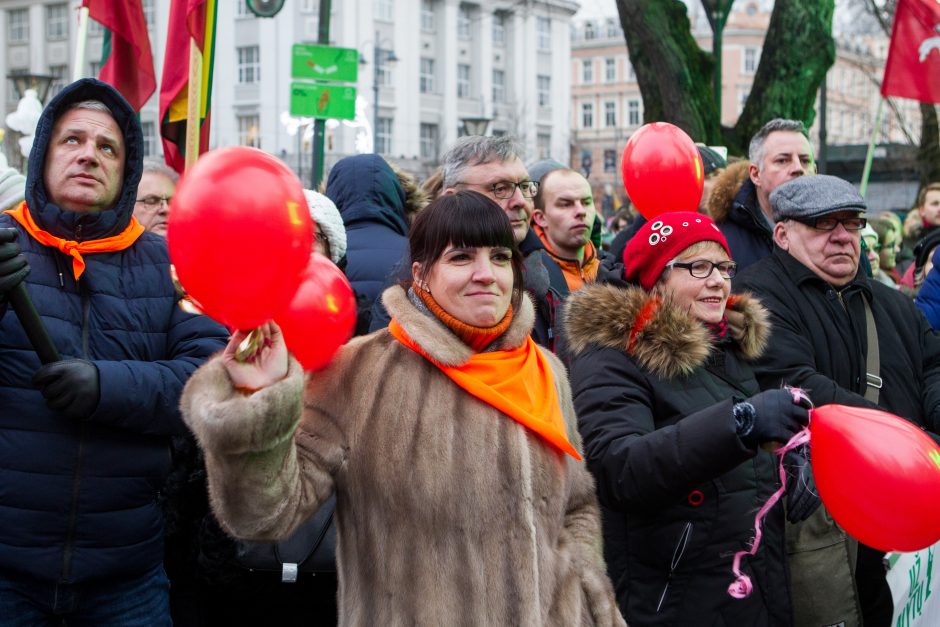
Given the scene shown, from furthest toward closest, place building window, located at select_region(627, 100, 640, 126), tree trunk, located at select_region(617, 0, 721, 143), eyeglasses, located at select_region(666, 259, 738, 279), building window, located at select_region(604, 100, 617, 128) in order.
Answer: building window, located at select_region(604, 100, 617, 128), building window, located at select_region(627, 100, 640, 126), tree trunk, located at select_region(617, 0, 721, 143), eyeglasses, located at select_region(666, 259, 738, 279)

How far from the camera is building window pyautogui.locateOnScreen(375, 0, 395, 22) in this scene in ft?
183

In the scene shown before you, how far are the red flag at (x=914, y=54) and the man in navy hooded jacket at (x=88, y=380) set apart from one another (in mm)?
6280

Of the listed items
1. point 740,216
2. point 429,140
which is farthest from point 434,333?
point 429,140

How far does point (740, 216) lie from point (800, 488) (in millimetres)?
2128

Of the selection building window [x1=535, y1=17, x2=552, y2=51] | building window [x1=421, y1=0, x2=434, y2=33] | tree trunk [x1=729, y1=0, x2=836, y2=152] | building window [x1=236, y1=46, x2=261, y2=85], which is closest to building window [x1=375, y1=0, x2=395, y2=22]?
building window [x1=421, y1=0, x2=434, y2=33]

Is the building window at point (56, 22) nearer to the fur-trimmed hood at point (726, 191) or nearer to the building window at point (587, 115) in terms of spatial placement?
the building window at point (587, 115)

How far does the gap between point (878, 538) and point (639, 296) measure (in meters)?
1.03

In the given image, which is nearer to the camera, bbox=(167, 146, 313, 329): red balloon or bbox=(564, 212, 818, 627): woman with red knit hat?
bbox=(167, 146, 313, 329): red balloon

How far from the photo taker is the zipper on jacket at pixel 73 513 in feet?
9.10

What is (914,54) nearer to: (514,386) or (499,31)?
(514,386)

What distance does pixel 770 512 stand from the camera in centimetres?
325

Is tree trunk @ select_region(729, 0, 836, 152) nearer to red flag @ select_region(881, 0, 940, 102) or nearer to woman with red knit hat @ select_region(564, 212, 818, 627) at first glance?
red flag @ select_region(881, 0, 940, 102)

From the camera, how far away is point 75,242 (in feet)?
9.50

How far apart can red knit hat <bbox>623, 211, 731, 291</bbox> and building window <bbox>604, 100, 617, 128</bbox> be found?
86213mm
